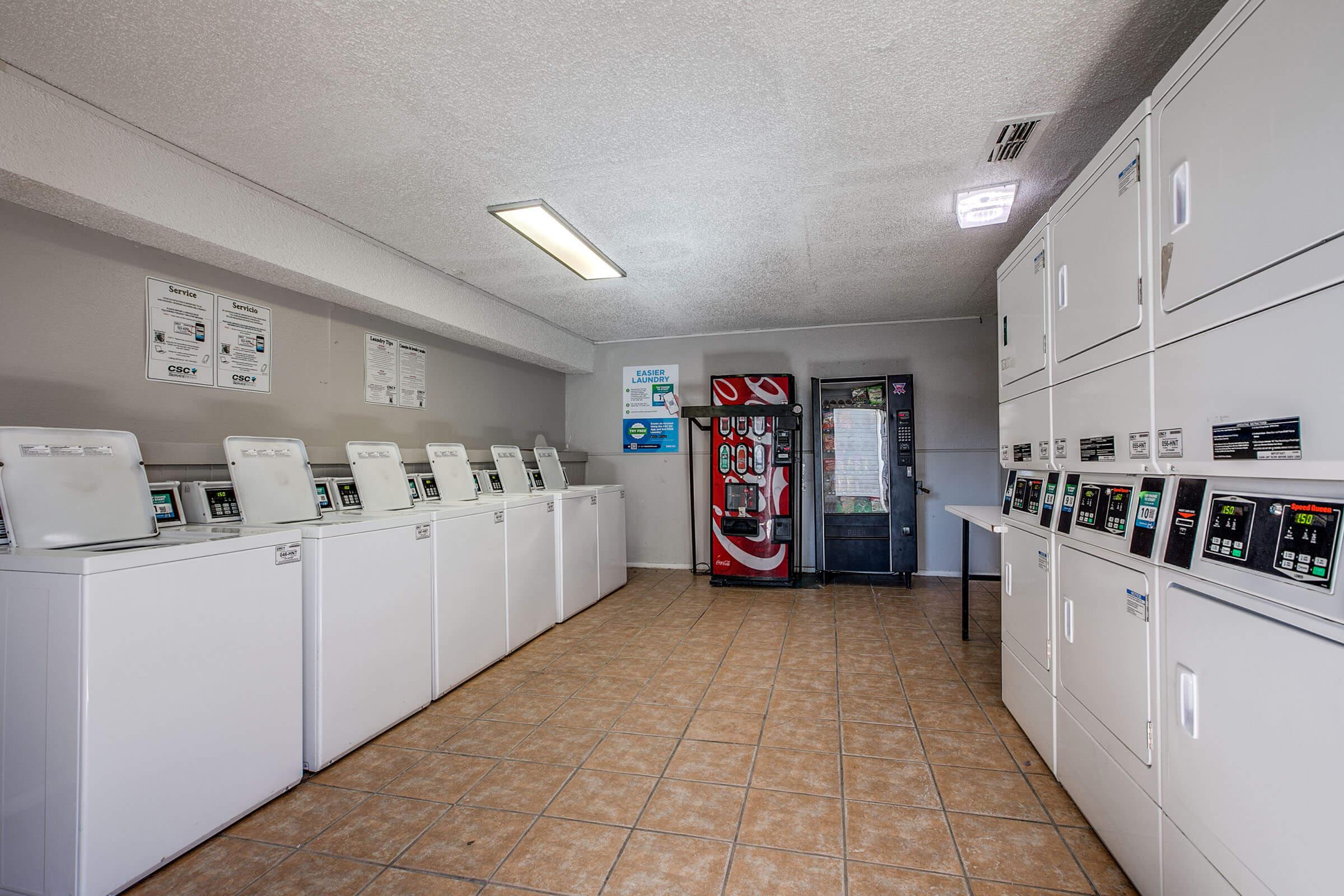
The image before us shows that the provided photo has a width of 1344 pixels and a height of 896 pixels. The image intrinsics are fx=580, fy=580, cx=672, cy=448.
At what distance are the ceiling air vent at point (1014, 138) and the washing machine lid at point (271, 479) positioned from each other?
3349 millimetres

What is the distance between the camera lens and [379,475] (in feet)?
10.7

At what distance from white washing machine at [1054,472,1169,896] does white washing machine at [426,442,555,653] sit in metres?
2.74

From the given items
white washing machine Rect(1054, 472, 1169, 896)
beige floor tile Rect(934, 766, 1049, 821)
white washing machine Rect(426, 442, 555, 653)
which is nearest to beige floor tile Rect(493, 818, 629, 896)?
beige floor tile Rect(934, 766, 1049, 821)

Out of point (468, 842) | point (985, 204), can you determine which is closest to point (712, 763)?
point (468, 842)

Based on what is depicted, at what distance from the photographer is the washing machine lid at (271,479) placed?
257 centimetres

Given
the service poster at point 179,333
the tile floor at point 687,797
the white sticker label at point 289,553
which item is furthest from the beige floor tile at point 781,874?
the service poster at point 179,333

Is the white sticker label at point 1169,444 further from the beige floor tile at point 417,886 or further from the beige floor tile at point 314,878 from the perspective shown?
the beige floor tile at point 314,878

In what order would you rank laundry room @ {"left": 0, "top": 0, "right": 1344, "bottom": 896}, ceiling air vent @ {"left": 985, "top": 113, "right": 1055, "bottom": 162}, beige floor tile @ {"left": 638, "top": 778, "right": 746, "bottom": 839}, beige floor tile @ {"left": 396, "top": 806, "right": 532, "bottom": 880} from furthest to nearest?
ceiling air vent @ {"left": 985, "top": 113, "right": 1055, "bottom": 162}
beige floor tile @ {"left": 638, "top": 778, "right": 746, "bottom": 839}
beige floor tile @ {"left": 396, "top": 806, "right": 532, "bottom": 880}
laundry room @ {"left": 0, "top": 0, "right": 1344, "bottom": 896}

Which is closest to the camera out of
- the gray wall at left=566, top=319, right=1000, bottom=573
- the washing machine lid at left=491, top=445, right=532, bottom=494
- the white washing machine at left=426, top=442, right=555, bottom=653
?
the white washing machine at left=426, top=442, right=555, bottom=653

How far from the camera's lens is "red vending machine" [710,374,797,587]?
17.2 ft

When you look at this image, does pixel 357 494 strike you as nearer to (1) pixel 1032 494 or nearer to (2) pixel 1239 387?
(1) pixel 1032 494

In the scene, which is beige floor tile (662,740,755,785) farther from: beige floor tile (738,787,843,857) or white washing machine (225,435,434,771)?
white washing machine (225,435,434,771)

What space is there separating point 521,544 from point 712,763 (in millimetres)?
1891

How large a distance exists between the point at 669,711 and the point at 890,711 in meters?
1.01
